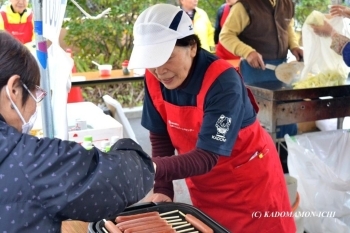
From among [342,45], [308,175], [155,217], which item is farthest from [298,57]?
[155,217]

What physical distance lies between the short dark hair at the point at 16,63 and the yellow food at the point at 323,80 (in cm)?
254

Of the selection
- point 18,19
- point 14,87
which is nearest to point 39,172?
point 14,87

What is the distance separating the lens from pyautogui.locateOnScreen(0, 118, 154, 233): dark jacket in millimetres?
887

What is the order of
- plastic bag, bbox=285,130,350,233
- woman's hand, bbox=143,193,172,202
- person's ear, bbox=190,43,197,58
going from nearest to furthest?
person's ear, bbox=190,43,197,58 < woman's hand, bbox=143,193,172,202 < plastic bag, bbox=285,130,350,233

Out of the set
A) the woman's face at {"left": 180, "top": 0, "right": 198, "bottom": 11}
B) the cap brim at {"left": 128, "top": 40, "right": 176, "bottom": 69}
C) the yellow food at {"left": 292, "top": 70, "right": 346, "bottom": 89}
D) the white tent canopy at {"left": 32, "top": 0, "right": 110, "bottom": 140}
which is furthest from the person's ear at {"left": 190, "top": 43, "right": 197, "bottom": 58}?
the woman's face at {"left": 180, "top": 0, "right": 198, "bottom": 11}

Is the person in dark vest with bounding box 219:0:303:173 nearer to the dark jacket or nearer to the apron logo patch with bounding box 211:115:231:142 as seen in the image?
the apron logo patch with bounding box 211:115:231:142

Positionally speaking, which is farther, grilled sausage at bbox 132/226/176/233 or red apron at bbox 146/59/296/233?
red apron at bbox 146/59/296/233

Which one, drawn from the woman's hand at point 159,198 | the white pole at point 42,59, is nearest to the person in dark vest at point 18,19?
the white pole at point 42,59

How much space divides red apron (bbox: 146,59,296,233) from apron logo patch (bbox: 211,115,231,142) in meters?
0.16

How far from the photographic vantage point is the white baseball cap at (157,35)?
4.83ft

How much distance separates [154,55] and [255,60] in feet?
7.03

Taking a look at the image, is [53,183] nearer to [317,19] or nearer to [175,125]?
[175,125]

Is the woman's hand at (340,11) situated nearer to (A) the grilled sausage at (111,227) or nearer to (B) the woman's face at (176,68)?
(B) the woman's face at (176,68)

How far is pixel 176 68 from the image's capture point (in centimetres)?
157
